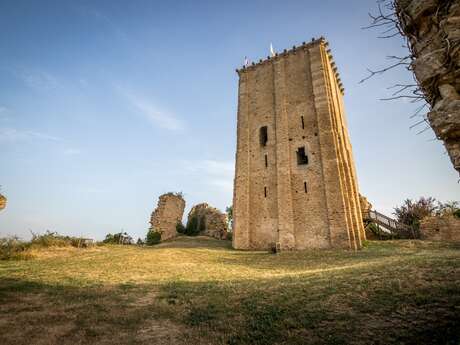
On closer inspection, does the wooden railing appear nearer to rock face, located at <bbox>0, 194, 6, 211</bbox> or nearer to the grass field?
the grass field

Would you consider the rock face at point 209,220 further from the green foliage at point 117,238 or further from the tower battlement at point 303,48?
the tower battlement at point 303,48

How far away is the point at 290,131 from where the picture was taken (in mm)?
19281

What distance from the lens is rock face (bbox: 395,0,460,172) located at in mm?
2547

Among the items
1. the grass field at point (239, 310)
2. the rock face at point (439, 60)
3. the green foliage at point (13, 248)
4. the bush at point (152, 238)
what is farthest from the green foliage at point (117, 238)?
the rock face at point (439, 60)

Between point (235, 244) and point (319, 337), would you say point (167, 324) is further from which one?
point (235, 244)

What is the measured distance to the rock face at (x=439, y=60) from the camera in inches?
100

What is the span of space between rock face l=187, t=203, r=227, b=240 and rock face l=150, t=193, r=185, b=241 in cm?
167

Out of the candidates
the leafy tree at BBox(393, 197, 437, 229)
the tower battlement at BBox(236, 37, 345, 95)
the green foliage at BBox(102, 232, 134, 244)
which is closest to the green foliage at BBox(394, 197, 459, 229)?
the leafy tree at BBox(393, 197, 437, 229)

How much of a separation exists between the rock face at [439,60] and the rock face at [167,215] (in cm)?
2449

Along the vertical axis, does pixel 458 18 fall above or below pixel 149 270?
above

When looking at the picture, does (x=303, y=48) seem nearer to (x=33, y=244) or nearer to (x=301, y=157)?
(x=301, y=157)

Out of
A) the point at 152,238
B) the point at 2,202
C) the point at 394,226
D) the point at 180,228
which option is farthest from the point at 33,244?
the point at 394,226

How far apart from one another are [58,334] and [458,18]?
21.1ft

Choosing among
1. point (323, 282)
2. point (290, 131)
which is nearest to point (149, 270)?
point (323, 282)
